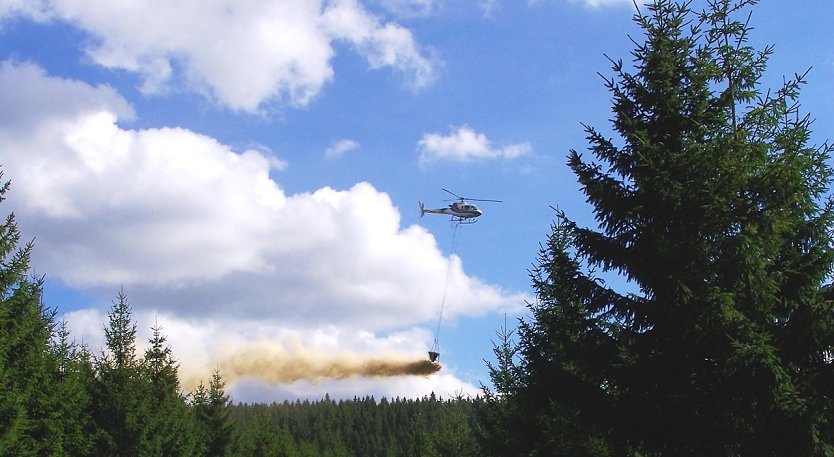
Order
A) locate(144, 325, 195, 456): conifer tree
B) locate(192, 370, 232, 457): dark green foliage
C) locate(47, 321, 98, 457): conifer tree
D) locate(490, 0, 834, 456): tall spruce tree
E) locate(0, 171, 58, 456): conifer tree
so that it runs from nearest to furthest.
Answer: locate(490, 0, 834, 456): tall spruce tree < locate(0, 171, 58, 456): conifer tree < locate(47, 321, 98, 457): conifer tree < locate(144, 325, 195, 456): conifer tree < locate(192, 370, 232, 457): dark green foliage

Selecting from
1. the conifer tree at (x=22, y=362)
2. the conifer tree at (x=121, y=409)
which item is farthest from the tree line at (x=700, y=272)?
the conifer tree at (x=121, y=409)

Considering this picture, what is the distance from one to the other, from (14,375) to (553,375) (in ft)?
54.0

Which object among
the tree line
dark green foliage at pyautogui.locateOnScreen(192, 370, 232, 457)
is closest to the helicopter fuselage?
dark green foliage at pyautogui.locateOnScreen(192, 370, 232, 457)

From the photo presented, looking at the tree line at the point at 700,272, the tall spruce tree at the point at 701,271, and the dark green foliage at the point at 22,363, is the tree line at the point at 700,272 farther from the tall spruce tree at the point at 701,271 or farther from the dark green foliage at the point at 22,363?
the dark green foliage at the point at 22,363

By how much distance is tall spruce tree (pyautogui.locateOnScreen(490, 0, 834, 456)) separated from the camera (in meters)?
11.9

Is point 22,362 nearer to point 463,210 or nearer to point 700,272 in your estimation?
point 700,272

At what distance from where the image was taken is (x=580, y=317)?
14117 mm

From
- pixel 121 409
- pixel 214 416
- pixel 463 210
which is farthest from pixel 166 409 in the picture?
pixel 463 210

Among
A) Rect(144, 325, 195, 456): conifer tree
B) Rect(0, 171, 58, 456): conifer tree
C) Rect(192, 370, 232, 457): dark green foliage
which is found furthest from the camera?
Rect(192, 370, 232, 457): dark green foliage

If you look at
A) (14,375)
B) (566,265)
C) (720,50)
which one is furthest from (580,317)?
(14,375)

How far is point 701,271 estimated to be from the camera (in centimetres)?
1241

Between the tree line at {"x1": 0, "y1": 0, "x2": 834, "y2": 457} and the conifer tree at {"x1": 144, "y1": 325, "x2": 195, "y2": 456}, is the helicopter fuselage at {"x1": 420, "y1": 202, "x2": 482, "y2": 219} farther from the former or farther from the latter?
the tree line at {"x1": 0, "y1": 0, "x2": 834, "y2": 457}

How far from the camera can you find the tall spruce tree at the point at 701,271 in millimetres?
11883

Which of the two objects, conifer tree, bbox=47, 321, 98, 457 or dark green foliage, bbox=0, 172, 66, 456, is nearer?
dark green foliage, bbox=0, 172, 66, 456
